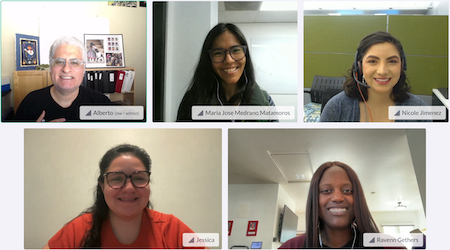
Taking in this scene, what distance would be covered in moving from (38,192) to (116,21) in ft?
2.47

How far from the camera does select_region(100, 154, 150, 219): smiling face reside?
148cm

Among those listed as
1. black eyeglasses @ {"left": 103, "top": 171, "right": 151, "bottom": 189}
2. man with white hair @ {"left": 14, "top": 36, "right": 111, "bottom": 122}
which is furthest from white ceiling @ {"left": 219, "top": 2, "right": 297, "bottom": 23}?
black eyeglasses @ {"left": 103, "top": 171, "right": 151, "bottom": 189}

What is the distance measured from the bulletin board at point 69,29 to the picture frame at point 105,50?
0.02m

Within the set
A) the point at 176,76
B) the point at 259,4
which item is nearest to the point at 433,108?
the point at 259,4

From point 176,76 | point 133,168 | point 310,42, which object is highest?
point 310,42

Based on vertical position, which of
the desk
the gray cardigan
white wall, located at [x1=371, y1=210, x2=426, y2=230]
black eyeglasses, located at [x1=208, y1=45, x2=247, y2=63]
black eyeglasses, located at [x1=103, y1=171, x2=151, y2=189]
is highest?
black eyeglasses, located at [x1=208, y1=45, x2=247, y2=63]

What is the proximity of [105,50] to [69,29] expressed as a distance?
0.16 meters

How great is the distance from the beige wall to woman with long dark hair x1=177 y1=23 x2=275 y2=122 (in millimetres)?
207

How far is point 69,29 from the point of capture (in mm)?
1497

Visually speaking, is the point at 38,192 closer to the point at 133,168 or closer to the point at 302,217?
the point at 133,168

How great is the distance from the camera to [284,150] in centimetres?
148

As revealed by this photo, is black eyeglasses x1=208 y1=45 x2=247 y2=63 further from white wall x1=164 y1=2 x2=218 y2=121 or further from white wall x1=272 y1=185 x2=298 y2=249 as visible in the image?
white wall x1=272 y1=185 x2=298 y2=249

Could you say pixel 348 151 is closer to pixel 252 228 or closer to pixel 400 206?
pixel 400 206

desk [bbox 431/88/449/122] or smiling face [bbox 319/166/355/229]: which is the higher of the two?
desk [bbox 431/88/449/122]
